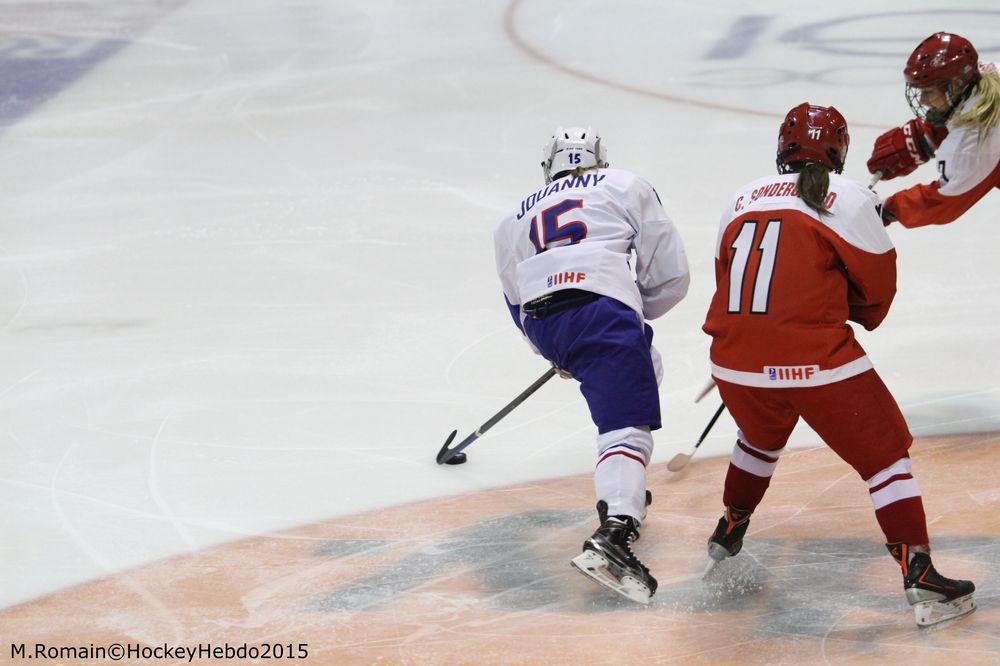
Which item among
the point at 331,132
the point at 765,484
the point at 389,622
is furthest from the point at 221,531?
the point at 331,132

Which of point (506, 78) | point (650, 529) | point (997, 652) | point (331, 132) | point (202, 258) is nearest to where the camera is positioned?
point (997, 652)

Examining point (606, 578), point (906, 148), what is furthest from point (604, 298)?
point (906, 148)

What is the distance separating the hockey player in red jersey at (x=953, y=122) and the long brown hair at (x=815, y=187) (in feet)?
2.27

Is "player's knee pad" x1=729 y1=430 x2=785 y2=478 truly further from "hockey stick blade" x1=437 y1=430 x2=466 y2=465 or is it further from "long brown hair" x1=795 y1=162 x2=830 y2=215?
"hockey stick blade" x1=437 y1=430 x2=466 y2=465

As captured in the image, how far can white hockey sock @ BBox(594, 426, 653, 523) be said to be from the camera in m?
2.65

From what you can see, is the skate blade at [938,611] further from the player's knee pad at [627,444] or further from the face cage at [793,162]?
the face cage at [793,162]

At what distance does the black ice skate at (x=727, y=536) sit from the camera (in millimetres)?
2801

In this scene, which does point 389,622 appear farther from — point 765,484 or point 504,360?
point 504,360

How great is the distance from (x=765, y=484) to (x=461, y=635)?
73 centimetres

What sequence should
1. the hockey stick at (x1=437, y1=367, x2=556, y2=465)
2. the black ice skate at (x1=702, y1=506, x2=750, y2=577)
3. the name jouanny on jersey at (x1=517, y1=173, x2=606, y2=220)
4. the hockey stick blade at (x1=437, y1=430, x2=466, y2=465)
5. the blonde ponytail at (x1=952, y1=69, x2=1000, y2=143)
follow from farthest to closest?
the hockey stick blade at (x1=437, y1=430, x2=466, y2=465)
the hockey stick at (x1=437, y1=367, x2=556, y2=465)
the blonde ponytail at (x1=952, y1=69, x2=1000, y2=143)
the name jouanny on jersey at (x1=517, y1=173, x2=606, y2=220)
the black ice skate at (x1=702, y1=506, x2=750, y2=577)

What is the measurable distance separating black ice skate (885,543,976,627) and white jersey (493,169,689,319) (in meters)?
0.80

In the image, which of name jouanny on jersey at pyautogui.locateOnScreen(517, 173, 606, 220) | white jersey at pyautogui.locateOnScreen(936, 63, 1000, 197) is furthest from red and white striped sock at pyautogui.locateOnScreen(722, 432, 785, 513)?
white jersey at pyautogui.locateOnScreen(936, 63, 1000, 197)

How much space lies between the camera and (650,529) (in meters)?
3.10

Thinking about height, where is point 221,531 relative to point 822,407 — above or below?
below
